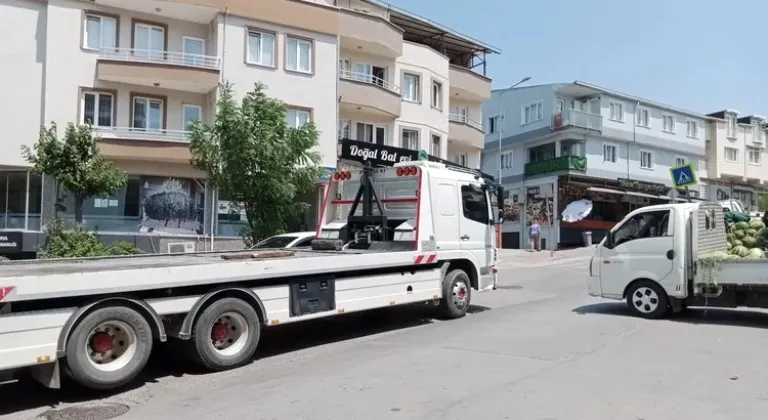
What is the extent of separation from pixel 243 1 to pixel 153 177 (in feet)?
24.9

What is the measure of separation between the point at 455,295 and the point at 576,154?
111 ft

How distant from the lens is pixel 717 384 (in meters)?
7.29

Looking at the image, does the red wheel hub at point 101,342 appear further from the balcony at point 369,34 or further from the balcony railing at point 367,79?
the balcony at point 369,34

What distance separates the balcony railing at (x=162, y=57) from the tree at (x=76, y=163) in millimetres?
4484

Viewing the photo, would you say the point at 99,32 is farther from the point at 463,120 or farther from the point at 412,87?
the point at 463,120

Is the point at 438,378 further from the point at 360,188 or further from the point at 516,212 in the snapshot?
the point at 516,212

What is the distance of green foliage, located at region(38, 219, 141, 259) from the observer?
19.9m

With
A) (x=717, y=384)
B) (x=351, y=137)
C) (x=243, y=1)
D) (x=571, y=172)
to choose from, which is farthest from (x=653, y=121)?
(x=717, y=384)

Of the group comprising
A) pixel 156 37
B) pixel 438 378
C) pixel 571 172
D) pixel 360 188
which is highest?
pixel 156 37

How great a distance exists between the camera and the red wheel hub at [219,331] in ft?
26.8

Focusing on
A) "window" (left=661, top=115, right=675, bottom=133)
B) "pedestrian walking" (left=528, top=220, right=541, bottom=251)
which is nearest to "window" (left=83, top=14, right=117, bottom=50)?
"pedestrian walking" (left=528, top=220, right=541, bottom=251)

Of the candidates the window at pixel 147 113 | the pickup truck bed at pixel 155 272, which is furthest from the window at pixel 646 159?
the pickup truck bed at pixel 155 272

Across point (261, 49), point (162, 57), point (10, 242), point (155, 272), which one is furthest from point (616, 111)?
point (155, 272)

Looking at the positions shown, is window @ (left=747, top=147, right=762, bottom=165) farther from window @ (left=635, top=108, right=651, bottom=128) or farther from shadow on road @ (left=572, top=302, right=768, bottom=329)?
shadow on road @ (left=572, top=302, right=768, bottom=329)
